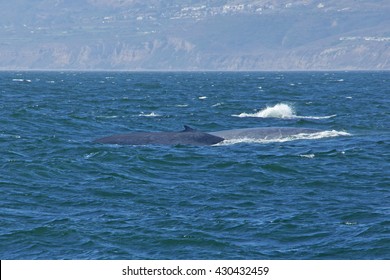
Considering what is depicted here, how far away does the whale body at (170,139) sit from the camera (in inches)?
1986

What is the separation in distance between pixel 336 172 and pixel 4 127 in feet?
92.0

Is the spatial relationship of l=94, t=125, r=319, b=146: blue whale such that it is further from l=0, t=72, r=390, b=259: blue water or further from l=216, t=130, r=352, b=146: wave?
l=0, t=72, r=390, b=259: blue water

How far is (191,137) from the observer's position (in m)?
50.9

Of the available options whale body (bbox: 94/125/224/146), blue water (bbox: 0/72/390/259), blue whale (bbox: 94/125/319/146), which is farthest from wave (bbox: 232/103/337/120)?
whale body (bbox: 94/125/224/146)

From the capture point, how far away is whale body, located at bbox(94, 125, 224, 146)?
50438 millimetres

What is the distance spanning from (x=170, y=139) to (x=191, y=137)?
1.09 metres

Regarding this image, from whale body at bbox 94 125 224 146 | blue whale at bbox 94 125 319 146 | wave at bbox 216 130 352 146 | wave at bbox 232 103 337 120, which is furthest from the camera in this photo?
wave at bbox 232 103 337 120

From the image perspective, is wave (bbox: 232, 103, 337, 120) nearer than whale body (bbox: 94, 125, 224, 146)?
No

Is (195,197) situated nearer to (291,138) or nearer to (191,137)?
(191,137)

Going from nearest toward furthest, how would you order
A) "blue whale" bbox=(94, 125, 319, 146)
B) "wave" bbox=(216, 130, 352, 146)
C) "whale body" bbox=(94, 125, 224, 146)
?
"whale body" bbox=(94, 125, 224, 146)
"blue whale" bbox=(94, 125, 319, 146)
"wave" bbox=(216, 130, 352, 146)

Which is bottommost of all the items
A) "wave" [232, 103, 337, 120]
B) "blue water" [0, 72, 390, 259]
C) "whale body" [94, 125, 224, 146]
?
"blue water" [0, 72, 390, 259]

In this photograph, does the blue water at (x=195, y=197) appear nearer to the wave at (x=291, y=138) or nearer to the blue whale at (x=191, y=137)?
the wave at (x=291, y=138)

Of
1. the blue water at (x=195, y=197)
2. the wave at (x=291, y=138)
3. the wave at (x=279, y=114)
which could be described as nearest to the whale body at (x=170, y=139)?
the wave at (x=291, y=138)

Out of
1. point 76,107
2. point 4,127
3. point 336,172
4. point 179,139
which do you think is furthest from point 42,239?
point 76,107
